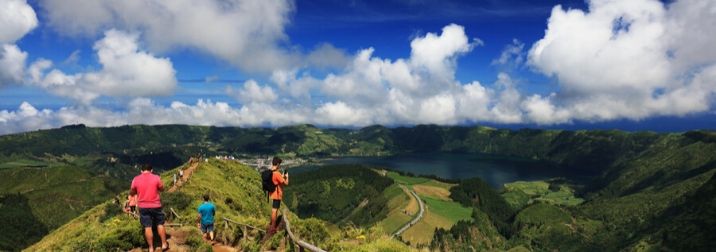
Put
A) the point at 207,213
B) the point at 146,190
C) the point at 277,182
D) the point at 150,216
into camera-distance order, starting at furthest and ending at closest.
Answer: the point at 207,213 → the point at 277,182 → the point at 150,216 → the point at 146,190

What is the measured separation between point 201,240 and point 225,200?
53178 mm

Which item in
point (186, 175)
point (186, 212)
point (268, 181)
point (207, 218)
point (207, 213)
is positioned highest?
point (268, 181)

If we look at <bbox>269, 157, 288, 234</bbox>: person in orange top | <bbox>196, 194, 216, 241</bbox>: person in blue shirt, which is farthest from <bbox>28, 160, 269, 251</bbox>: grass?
<bbox>269, 157, 288, 234</bbox>: person in orange top

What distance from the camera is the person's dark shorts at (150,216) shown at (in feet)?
76.5

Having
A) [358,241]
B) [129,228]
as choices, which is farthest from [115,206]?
[358,241]

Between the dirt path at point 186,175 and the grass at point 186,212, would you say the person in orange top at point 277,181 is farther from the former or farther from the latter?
the dirt path at point 186,175

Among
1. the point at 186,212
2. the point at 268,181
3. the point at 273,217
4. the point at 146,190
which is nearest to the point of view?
the point at 146,190

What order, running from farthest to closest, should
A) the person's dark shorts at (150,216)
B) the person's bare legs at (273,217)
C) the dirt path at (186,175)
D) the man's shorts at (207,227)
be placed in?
the dirt path at (186,175)
the man's shorts at (207,227)
the person's bare legs at (273,217)
the person's dark shorts at (150,216)

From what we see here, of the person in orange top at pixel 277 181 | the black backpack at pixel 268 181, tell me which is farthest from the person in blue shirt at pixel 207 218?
the black backpack at pixel 268 181

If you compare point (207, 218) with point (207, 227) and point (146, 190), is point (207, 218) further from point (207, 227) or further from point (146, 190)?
point (146, 190)

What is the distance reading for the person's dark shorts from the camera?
76.5 feet

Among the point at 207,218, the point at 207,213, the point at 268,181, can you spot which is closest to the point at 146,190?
the point at 268,181

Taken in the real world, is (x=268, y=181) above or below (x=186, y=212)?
above

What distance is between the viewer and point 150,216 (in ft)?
77.5
